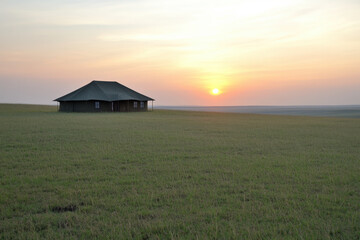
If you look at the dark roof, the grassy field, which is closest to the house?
the dark roof

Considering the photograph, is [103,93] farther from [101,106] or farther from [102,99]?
[101,106]

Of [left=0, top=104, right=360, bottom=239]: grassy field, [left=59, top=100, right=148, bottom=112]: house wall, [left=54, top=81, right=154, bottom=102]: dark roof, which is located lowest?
[left=0, top=104, right=360, bottom=239]: grassy field

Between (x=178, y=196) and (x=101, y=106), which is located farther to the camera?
(x=101, y=106)

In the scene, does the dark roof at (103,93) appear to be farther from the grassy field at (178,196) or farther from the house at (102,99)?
the grassy field at (178,196)

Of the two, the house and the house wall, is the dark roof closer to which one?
the house

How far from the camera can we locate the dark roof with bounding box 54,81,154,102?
63219 millimetres

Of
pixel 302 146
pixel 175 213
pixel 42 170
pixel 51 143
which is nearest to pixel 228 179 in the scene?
pixel 175 213

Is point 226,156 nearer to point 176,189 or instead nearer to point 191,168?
point 191,168

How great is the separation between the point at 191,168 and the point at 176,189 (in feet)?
9.00

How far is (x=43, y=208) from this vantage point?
679cm

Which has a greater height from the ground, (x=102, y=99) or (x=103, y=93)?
(x=103, y=93)

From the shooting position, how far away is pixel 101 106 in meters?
63.6

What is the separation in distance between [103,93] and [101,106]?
292 centimetres

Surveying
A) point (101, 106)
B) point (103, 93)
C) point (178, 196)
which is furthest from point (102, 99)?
point (178, 196)
